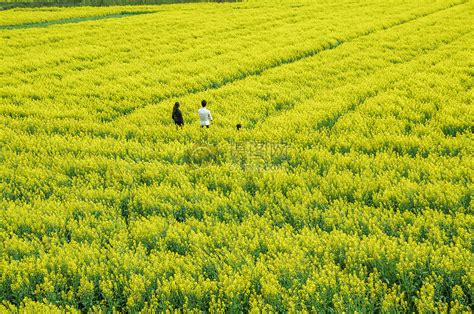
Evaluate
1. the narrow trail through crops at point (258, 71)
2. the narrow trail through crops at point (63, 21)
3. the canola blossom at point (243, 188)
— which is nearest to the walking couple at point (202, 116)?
the canola blossom at point (243, 188)

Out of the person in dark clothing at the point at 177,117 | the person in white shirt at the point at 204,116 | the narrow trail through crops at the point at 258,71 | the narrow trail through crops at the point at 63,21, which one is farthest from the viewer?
the narrow trail through crops at the point at 63,21

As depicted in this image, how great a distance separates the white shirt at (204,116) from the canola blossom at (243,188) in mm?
350

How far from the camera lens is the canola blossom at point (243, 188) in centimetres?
489

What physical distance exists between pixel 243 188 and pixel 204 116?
147 inches

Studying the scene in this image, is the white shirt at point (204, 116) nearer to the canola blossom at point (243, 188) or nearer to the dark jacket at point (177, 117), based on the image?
the canola blossom at point (243, 188)

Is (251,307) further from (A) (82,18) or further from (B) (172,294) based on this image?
(A) (82,18)

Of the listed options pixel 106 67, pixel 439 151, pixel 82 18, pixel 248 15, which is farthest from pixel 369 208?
pixel 82 18

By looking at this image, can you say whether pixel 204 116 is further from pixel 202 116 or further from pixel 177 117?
pixel 177 117

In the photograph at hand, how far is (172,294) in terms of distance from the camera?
4840mm

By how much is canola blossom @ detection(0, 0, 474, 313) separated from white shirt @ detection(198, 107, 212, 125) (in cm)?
35

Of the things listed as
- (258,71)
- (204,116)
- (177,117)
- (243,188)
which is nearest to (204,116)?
(204,116)

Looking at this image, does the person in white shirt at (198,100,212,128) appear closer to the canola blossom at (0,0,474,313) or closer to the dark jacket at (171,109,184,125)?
the canola blossom at (0,0,474,313)

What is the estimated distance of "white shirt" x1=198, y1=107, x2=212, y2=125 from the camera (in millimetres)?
10820

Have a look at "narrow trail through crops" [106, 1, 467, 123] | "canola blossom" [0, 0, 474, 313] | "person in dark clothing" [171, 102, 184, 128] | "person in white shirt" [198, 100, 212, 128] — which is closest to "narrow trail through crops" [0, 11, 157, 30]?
"canola blossom" [0, 0, 474, 313]
